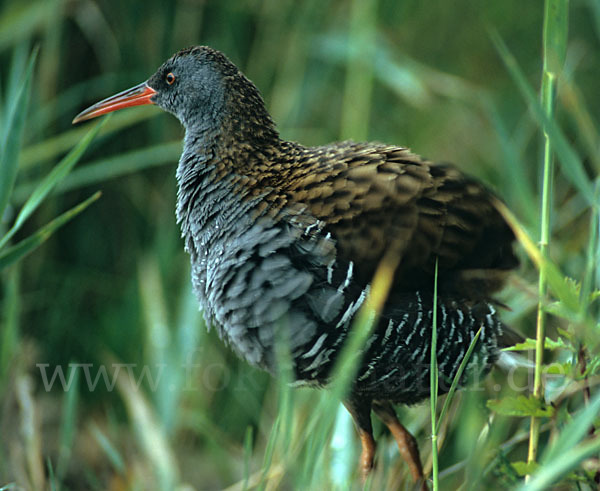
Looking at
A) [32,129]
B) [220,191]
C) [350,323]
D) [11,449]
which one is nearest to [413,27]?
[32,129]

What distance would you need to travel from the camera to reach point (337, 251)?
161 cm

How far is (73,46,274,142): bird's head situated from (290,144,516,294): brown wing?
19 centimetres

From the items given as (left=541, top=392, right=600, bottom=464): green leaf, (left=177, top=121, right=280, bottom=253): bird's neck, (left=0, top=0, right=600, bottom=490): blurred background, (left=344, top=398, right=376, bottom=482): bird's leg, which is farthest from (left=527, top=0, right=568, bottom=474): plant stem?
(left=0, top=0, right=600, bottom=490): blurred background

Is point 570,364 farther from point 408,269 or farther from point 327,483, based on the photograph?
point 327,483

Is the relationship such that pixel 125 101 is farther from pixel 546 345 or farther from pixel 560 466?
pixel 560 466

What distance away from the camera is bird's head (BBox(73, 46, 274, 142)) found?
1.82m

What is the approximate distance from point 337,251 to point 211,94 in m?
0.51

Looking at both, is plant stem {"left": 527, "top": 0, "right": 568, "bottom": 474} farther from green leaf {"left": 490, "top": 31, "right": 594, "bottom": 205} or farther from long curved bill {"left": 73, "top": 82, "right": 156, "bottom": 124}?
long curved bill {"left": 73, "top": 82, "right": 156, "bottom": 124}

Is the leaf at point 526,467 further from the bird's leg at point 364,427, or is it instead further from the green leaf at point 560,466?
the bird's leg at point 364,427

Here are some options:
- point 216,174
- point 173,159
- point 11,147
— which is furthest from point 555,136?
point 173,159

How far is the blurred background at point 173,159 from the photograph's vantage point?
251 cm

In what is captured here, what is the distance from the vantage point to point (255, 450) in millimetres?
2703

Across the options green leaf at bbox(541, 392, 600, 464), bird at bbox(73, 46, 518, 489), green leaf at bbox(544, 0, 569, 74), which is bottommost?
green leaf at bbox(541, 392, 600, 464)

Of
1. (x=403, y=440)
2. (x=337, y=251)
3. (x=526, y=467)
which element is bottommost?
(x=403, y=440)
